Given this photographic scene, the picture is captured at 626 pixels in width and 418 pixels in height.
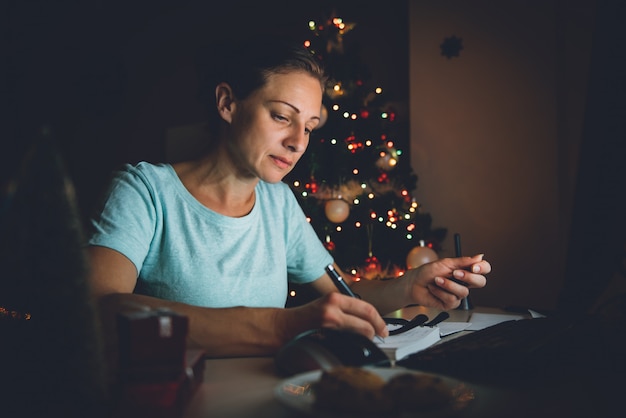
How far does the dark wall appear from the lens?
3.25 m

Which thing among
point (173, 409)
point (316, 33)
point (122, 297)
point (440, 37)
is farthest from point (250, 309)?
point (440, 37)

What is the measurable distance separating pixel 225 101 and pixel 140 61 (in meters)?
2.80

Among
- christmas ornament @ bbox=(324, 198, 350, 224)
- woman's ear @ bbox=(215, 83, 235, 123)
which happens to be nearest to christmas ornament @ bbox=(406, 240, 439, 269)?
christmas ornament @ bbox=(324, 198, 350, 224)

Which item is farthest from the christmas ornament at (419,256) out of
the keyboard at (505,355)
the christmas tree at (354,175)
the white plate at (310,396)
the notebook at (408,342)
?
the white plate at (310,396)

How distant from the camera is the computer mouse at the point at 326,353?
2.15 feet

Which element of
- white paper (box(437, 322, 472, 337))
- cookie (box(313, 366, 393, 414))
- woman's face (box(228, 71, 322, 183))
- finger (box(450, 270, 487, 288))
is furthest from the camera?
woman's face (box(228, 71, 322, 183))

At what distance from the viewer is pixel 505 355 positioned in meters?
0.66

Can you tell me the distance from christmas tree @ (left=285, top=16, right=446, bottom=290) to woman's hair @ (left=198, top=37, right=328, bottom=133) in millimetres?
1153

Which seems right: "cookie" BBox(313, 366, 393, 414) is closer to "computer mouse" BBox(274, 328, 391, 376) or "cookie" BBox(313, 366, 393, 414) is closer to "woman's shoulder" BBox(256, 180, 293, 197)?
"computer mouse" BBox(274, 328, 391, 376)

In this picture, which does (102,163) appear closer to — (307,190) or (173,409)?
(307,190)

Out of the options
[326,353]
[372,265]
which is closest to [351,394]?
[326,353]

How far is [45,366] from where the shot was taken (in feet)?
1.53

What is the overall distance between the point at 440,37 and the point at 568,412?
275 centimetres

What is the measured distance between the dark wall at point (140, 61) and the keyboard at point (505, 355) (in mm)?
2605
